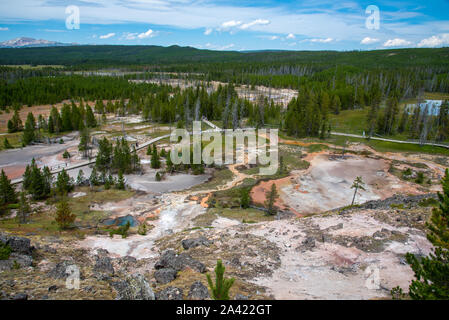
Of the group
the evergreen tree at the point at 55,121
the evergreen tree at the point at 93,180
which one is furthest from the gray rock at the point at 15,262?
the evergreen tree at the point at 55,121

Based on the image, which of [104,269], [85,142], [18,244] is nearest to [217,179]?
[85,142]

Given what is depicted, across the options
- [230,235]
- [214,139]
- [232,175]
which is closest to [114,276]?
[230,235]

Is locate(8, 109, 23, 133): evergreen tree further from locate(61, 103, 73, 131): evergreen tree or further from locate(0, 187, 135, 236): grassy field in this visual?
locate(0, 187, 135, 236): grassy field

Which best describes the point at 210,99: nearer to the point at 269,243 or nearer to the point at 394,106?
the point at 394,106

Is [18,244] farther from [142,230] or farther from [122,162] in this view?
[122,162]

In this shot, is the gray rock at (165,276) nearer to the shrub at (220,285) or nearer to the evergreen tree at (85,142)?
the shrub at (220,285)
